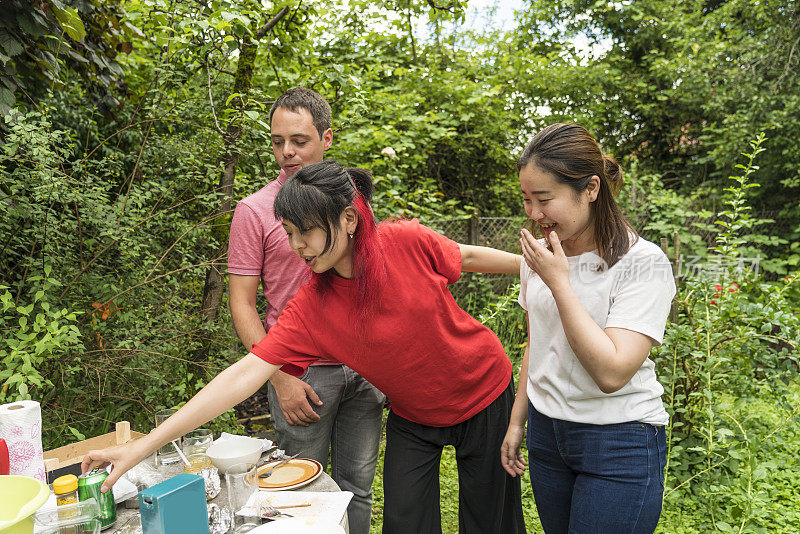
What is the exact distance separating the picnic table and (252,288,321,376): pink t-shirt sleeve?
13.5 inches

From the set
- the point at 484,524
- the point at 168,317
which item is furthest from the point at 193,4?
the point at 484,524

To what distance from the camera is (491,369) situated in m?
1.87

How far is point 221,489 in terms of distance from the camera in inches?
60.1

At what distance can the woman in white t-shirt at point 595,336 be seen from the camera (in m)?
1.30

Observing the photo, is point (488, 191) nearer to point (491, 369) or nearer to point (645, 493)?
point (491, 369)

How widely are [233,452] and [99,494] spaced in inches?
13.3

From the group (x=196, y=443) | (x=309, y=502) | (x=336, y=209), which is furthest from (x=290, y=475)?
(x=336, y=209)

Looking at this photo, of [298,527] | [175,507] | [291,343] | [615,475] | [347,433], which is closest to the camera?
[175,507]

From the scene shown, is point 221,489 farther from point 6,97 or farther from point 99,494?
point 6,97

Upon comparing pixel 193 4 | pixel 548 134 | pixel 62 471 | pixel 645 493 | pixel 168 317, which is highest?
pixel 193 4

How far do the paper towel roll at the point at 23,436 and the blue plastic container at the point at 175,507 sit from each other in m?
0.55

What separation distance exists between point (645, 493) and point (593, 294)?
53cm

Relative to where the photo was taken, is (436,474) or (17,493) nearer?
(17,493)

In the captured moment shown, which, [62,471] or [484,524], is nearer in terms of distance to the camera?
[62,471]
